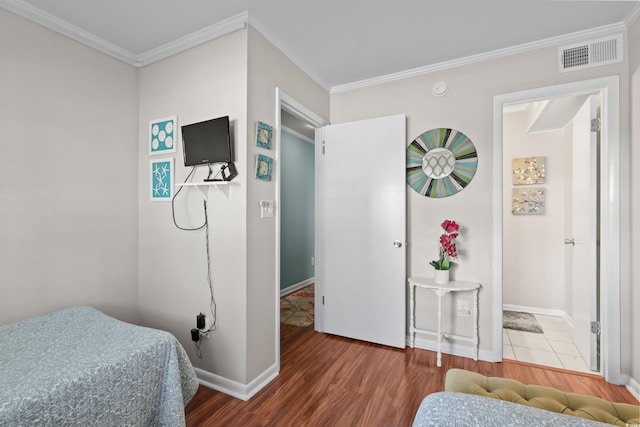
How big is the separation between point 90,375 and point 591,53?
3.68 metres

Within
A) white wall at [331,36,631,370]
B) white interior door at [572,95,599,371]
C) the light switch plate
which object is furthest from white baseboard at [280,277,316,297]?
white interior door at [572,95,599,371]

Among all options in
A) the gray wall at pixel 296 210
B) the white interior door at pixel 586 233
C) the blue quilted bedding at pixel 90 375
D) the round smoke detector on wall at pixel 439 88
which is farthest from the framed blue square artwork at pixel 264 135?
the white interior door at pixel 586 233

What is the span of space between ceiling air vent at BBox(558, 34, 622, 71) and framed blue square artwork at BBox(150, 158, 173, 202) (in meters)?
3.18

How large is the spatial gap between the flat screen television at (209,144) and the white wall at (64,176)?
0.73 meters

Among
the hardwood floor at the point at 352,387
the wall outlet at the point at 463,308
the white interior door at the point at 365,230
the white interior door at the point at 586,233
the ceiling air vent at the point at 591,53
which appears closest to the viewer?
the hardwood floor at the point at 352,387

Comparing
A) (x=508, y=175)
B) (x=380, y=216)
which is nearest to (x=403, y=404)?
(x=380, y=216)

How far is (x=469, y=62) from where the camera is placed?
2.55 m

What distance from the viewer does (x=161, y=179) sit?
2.39 metres

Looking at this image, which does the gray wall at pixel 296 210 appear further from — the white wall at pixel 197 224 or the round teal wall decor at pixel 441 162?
the round teal wall decor at pixel 441 162

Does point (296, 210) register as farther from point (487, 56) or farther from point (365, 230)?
point (487, 56)

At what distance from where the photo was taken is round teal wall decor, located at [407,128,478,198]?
8.39 feet

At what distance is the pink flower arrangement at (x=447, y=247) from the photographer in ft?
7.96

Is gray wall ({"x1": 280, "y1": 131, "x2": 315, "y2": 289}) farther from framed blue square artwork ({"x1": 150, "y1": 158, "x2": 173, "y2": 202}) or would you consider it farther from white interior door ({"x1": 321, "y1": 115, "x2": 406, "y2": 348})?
framed blue square artwork ({"x1": 150, "y1": 158, "x2": 173, "y2": 202})

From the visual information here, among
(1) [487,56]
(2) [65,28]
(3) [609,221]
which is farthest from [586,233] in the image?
(2) [65,28]
